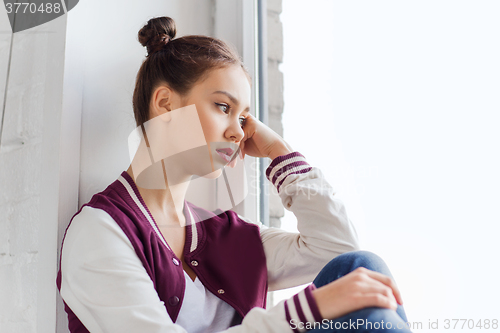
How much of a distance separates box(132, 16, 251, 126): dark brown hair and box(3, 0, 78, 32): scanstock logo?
18 centimetres

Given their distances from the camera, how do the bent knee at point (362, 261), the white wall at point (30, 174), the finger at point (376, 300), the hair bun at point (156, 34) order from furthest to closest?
the hair bun at point (156, 34) → the white wall at point (30, 174) → the bent knee at point (362, 261) → the finger at point (376, 300)

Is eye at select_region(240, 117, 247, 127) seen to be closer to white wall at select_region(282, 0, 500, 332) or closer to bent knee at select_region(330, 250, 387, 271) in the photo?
white wall at select_region(282, 0, 500, 332)

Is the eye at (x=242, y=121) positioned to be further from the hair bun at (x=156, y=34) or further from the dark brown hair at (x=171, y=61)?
the hair bun at (x=156, y=34)

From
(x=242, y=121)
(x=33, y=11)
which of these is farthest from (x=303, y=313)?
(x=33, y=11)

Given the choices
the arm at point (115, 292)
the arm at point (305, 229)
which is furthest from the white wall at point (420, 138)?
the arm at point (115, 292)

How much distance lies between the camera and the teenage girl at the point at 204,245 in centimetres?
65

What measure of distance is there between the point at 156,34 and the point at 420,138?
0.63 meters

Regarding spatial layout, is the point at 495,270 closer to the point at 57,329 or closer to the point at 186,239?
the point at 186,239

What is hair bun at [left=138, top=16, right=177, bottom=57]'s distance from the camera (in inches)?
38.9

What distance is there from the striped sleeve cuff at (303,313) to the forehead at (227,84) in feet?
1.52

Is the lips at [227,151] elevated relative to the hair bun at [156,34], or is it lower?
lower

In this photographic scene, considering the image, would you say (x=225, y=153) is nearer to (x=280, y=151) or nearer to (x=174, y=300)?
(x=280, y=151)

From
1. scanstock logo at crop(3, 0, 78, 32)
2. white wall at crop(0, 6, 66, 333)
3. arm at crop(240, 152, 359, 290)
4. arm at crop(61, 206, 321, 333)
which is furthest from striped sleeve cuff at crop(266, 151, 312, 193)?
scanstock logo at crop(3, 0, 78, 32)

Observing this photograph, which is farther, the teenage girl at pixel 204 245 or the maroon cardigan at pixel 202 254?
the maroon cardigan at pixel 202 254
